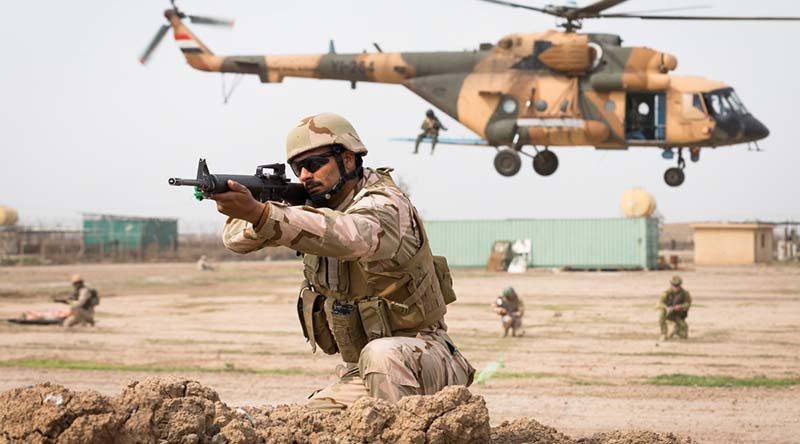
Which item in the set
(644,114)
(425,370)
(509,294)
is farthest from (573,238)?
(425,370)

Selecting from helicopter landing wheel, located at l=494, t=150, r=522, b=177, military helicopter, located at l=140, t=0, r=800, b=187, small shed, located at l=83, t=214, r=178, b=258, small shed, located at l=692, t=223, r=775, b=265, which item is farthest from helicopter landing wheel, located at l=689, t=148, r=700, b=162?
small shed, located at l=83, t=214, r=178, b=258

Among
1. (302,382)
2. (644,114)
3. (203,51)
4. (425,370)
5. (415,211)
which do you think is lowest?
(302,382)

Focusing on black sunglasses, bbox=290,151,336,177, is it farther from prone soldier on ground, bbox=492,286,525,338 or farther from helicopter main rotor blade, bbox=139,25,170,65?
helicopter main rotor blade, bbox=139,25,170,65

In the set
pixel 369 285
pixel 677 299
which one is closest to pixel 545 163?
pixel 677 299

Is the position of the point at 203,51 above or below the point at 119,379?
above

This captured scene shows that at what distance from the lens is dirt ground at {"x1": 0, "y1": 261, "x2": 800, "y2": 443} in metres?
10.6

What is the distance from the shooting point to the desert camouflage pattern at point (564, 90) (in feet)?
81.4

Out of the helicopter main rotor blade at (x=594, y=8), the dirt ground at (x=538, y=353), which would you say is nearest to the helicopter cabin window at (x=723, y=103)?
the helicopter main rotor blade at (x=594, y=8)

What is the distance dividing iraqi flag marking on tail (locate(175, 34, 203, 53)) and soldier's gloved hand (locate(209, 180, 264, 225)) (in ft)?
84.3

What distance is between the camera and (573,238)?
139 ft

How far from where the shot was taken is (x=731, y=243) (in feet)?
153

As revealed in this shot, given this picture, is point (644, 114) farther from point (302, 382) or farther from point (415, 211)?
point (415, 211)

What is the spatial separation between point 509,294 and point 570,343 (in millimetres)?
1262

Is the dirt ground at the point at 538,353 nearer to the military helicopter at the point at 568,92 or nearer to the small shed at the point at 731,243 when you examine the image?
the military helicopter at the point at 568,92
